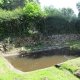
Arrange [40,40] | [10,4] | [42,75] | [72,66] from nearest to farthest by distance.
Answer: [42,75] → [72,66] → [40,40] → [10,4]

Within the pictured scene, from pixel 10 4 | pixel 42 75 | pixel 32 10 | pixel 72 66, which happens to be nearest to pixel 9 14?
pixel 32 10

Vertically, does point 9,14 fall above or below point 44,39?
above

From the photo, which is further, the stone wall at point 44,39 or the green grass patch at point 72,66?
the stone wall at point 44,39

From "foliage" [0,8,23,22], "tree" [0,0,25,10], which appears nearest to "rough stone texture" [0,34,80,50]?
"foliage" [0,8,23,22]

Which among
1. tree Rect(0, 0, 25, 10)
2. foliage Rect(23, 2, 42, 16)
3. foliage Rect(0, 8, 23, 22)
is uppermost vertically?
tree Rect(0, 0, 25, 10)

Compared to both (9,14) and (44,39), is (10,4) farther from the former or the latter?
(44,39)

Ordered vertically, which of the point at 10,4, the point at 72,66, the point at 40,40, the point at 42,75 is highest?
the point at 10,4

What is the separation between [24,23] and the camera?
65.5ft

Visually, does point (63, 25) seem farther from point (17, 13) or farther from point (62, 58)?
point (62, 58)

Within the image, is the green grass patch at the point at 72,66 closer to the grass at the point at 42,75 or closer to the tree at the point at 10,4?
the grass at the point at 42,75

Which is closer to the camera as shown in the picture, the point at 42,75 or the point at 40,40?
the point at 42,75

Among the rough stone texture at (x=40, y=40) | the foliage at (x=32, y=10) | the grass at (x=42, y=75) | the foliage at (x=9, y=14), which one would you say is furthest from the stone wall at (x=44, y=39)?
the grass at (x=42, y=75)

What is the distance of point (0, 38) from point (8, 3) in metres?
15.1

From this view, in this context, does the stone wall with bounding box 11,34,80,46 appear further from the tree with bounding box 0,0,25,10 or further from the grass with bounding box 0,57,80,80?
the tree with bounding box 0,0,25,10
